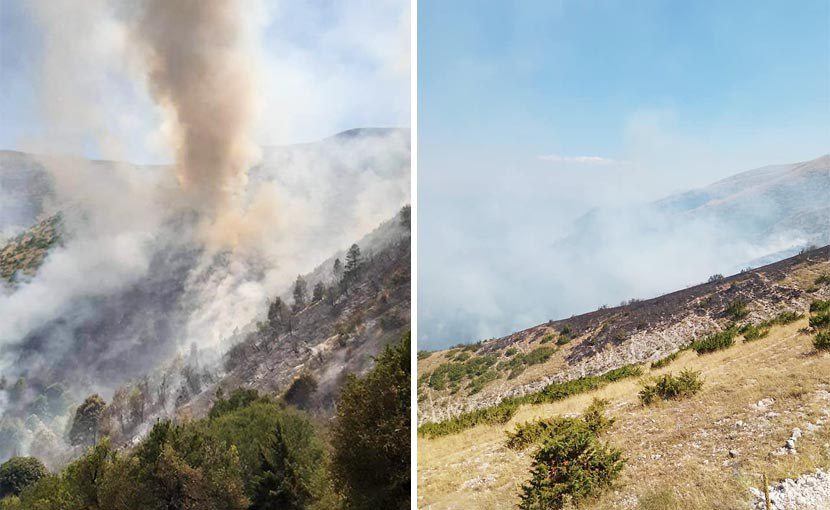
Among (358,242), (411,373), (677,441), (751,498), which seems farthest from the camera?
(411,373)

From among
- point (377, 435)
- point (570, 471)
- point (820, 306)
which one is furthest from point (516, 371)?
point (820, 306)

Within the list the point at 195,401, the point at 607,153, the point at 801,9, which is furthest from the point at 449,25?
the point at 195,401

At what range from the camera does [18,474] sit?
380cm

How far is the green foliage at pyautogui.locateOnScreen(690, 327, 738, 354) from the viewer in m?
4.34

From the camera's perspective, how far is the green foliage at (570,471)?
4.21 m

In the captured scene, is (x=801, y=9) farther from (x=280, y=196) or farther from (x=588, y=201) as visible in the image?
(x=280, y=196)

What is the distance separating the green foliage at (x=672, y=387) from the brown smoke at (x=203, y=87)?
10.1 ft

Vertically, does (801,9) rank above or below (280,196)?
above

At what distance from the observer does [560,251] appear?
4719 millimetres

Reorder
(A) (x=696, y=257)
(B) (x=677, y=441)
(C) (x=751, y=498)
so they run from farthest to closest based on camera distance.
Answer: (A) (x=696, y=257) < (B) (x=677, y=441) < (C) (x=751, y=498)

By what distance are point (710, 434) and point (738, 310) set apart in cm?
84

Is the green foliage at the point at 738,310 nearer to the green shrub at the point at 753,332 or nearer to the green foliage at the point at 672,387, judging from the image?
the green shrub at the point at 753,332

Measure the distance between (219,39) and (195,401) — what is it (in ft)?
7.86

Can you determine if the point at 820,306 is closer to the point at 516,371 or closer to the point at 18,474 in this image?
the point at 516,371
